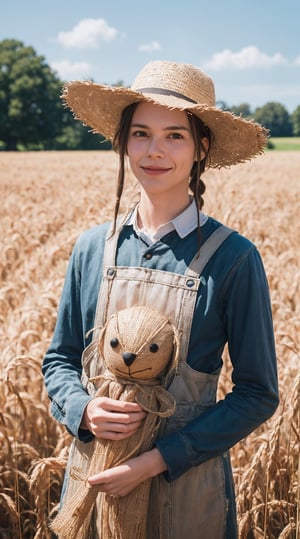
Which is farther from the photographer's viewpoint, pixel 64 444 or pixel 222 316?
pixel 64 444

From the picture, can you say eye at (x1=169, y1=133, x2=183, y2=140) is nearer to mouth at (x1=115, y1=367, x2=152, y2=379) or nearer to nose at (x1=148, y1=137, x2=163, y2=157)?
nose at (x1=148, y1=137, x2=163, y2=157)

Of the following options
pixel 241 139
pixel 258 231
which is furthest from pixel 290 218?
pixel 241 139

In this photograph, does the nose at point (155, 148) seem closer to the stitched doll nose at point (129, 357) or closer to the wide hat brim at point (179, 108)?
the wide hat brim at point (179, 108)

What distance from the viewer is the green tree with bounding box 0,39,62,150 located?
71.4 metres

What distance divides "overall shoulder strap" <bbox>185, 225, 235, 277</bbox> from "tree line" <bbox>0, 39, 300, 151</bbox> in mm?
66904

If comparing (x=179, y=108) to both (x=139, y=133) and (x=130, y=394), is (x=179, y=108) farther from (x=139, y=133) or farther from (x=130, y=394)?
(x=130, y=394)

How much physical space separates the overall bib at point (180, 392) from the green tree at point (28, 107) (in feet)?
237

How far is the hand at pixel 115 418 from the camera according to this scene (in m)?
1.67

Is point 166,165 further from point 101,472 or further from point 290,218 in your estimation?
point 290,218

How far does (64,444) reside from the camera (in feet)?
10.9

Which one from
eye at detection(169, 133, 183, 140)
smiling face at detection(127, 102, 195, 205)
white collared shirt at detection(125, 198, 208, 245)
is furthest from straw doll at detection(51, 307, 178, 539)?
eye at detection(169, 133, 183, 140)

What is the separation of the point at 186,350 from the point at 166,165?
567mm

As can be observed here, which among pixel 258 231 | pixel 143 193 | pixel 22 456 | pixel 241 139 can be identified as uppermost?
pixel 241 139

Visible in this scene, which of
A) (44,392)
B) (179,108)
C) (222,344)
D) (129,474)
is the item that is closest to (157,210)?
(179,108)
